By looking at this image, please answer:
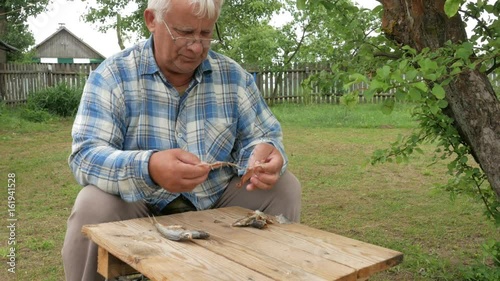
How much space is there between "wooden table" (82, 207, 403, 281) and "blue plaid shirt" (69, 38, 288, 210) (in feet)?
0.77

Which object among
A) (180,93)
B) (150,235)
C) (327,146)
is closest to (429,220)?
(180,93)

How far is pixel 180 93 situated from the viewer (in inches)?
97.6

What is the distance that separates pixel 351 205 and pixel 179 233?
10.5ft

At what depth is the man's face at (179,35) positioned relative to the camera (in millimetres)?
2236

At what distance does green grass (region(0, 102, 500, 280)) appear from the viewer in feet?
11.2

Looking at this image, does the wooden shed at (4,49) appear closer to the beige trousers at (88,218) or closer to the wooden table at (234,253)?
the beige trousers at (88,218)

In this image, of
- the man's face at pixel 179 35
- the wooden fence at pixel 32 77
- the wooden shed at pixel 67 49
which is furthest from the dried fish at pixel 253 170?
the wooden shed at pixel 67 49

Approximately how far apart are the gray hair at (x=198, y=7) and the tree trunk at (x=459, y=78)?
80 cm

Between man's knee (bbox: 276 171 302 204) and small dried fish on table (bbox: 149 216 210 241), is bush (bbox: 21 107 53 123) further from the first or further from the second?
small dried fish on table (bbox: 149 216 210 241)

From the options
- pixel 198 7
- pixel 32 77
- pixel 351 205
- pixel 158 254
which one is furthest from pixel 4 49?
pixel 158 254

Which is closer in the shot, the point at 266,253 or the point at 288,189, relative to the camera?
the point at 266,253

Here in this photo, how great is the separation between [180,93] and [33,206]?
2917 mm

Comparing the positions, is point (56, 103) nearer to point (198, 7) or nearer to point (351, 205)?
point (351, 205)

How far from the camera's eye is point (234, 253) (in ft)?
5.61
